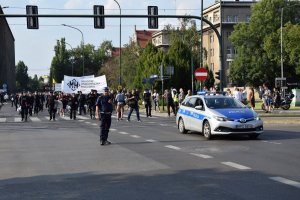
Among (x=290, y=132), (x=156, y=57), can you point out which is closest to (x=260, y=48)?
(x=156, y=57)

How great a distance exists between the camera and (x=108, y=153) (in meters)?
13.6

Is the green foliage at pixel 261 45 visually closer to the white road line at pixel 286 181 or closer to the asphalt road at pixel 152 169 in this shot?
the asphalt road at pixel 152 169

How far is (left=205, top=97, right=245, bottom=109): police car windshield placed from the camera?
18.0 m

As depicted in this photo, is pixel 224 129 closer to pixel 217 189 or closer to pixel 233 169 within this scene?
pixel 233 169

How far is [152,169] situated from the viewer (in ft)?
35.0

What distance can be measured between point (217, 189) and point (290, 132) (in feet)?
40.0

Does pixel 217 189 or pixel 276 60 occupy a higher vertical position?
pixel 276 60

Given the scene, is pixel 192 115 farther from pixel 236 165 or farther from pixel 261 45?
pixel 261 45

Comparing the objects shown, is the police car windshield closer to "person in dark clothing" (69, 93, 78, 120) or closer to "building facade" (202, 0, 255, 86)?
"person in dark clothing" (69, 93, 78, 120)

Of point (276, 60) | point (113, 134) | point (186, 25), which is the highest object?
point (186, 25)

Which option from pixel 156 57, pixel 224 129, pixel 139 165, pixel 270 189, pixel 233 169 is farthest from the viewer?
pixel 156 57

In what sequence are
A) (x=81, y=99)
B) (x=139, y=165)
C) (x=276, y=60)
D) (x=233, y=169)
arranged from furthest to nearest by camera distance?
(x=276, y=60), (x=81, y=99), (x=139, y=165), (x=233, y=169)

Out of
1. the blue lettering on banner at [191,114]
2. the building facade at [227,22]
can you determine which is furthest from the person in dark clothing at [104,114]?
the building facade at [227,22]

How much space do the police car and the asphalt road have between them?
1.20ft
